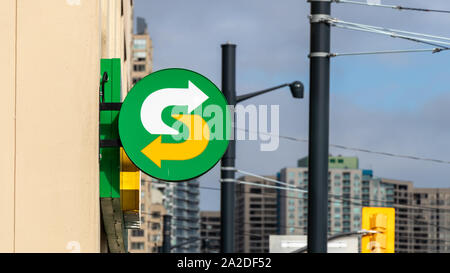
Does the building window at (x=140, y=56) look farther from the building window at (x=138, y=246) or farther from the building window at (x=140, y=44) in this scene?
the building window at (x=138, y=246)

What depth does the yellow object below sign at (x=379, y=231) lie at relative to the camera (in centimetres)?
2908

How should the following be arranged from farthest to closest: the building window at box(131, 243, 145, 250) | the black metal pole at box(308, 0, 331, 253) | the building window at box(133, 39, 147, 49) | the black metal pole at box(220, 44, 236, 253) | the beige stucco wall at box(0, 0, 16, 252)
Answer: the building window at box(133, 39, 147, 49) < the building window at box(131, 243, 145, 250) < the black metal pole at box(220, 44, 236, 253) < the black metal pole at box(308, 0, 331, 253) < the beige stucco wall at box(0, 0, 16, 252)

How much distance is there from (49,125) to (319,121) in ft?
11.4

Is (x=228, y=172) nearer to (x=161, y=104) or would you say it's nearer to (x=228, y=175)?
(x=228, y=175)

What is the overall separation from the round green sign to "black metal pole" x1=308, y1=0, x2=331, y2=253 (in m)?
1.38

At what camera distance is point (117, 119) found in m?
14.8

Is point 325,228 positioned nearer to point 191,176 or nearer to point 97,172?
point 191,176

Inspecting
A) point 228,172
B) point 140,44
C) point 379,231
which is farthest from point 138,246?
point 228,172

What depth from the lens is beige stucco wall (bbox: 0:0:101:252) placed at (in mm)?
13828

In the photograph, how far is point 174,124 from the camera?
580 inches

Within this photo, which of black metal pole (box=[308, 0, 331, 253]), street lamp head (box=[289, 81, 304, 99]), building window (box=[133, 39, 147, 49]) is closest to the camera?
black metal pole (box=[308, 0, 331, 253])

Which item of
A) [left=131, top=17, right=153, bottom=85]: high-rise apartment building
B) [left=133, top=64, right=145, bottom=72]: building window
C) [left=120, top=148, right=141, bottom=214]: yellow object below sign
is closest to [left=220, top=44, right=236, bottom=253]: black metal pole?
[left=120, top=148, right=141, bottom=214]: yellow object below sign

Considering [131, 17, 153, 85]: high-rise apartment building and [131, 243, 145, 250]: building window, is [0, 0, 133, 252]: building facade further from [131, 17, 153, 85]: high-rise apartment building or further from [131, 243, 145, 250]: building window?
[131, 17, 153, 85]: high-rise apartment building
